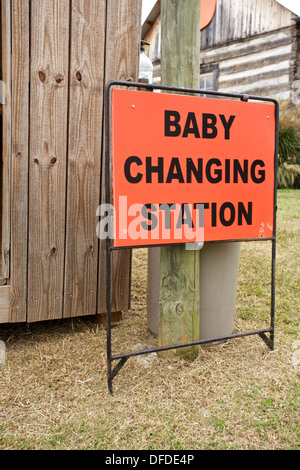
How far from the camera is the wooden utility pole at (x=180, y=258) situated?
7.29ft

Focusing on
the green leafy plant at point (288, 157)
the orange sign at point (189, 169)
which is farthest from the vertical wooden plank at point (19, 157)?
the green leafy plant at point (288, 157)

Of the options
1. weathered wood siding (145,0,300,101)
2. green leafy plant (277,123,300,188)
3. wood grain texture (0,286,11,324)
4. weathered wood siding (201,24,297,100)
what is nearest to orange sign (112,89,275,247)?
wood grain texture (0,286,11,324)

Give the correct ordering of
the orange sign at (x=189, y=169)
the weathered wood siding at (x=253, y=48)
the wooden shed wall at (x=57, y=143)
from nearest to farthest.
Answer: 1. the orange sign at (x=189, y=169)
2. the wooden shed wall at (x=57, y=143)
3. the weathered wood siding at (x=253, y=48)

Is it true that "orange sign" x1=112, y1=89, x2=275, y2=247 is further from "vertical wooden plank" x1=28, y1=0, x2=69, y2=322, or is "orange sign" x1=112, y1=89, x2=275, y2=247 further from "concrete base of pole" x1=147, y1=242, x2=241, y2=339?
"vertical wooden plank" x1=28, y1=0, x2=69, y2=322

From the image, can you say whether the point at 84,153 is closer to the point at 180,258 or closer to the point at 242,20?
the point at 180,258

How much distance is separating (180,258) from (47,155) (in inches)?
37.4

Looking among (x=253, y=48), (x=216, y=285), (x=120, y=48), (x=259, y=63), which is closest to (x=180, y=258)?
(x=216, y=285)

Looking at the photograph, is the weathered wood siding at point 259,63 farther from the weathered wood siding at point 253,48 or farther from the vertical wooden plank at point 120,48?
the vertical wooden plank at point 120,48

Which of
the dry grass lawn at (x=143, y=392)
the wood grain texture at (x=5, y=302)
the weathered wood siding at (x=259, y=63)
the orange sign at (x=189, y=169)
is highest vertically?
the weathered wood siding at (x=259, y=63)

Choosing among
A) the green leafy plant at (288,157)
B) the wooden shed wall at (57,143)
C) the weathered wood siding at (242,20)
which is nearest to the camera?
the wooden shed wall at (57,143)

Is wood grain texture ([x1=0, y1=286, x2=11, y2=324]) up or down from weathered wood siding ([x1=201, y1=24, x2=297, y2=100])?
down

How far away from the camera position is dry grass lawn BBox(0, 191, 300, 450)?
1.73m

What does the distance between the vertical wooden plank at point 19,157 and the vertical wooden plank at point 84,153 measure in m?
0.25

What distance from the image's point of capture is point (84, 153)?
A: 256cm
